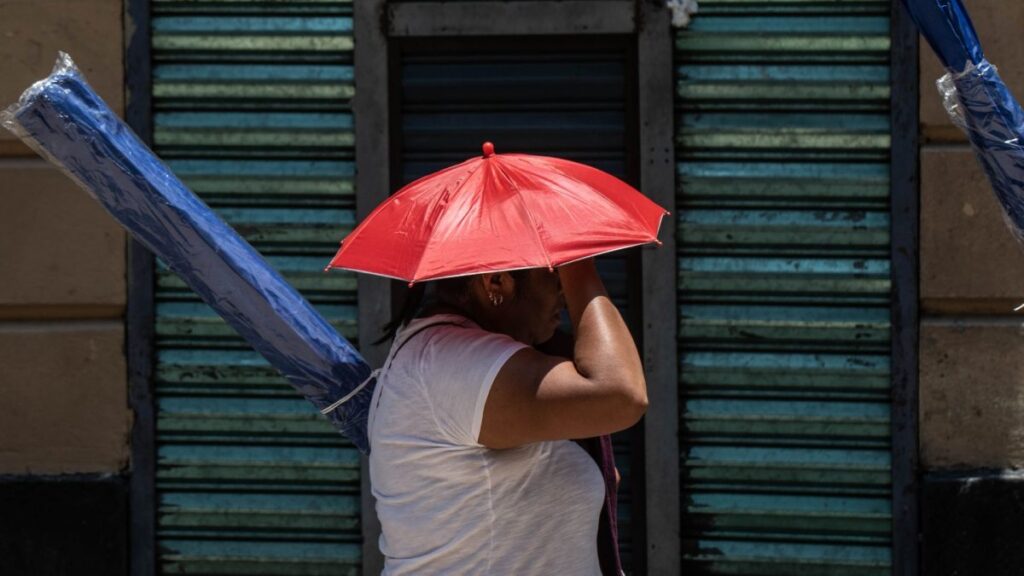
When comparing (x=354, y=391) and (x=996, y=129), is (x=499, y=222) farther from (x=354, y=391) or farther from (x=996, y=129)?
(x=996, y=129)

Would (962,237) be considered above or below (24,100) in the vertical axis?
below

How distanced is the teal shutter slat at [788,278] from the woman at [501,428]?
9.94 feet

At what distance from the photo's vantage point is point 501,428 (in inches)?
80.4

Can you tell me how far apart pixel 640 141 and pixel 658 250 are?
453 millimetres

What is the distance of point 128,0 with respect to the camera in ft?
17.2

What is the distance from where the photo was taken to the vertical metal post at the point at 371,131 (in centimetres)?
521

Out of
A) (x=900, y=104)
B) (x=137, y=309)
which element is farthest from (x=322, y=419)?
(x=900, y=104)

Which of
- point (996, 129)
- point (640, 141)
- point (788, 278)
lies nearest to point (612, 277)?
point (640, 141)

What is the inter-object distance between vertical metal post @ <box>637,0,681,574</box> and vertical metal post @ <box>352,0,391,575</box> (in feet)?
3.45

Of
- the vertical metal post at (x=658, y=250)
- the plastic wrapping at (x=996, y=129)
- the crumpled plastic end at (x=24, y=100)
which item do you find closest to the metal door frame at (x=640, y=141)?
the vertical metal post at (x=658, y=250)

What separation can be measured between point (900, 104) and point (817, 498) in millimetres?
1633

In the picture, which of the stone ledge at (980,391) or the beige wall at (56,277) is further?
the beige wall at (56,277)

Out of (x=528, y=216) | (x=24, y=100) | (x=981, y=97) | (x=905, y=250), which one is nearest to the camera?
(x=528, y=216)

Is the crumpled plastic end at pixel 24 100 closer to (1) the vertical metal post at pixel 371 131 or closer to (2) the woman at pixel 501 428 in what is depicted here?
(2) the woman at pixel 501 428
